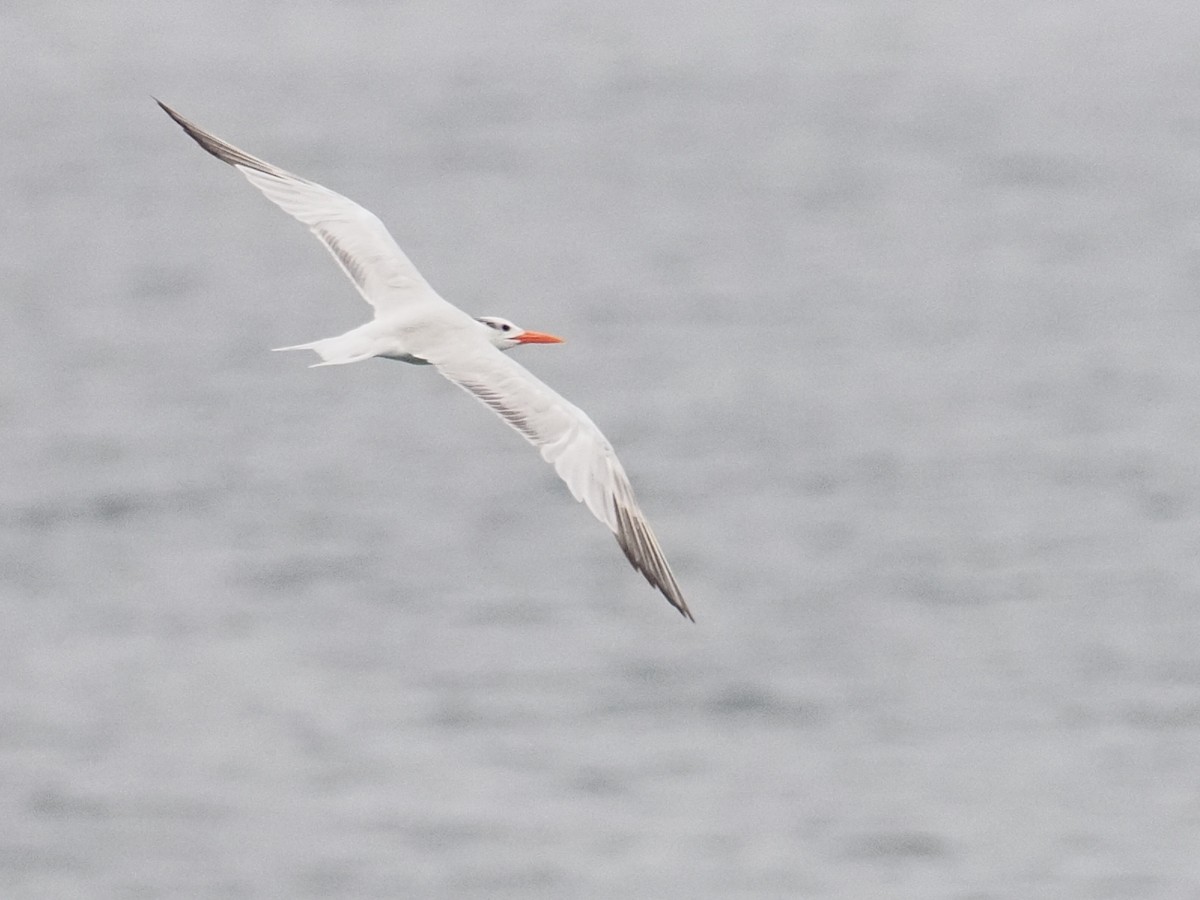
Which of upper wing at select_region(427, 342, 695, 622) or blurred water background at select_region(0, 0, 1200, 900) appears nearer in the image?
upper wing at select_region(427, 342, 695, 622)

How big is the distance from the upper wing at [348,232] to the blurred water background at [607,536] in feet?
15.5

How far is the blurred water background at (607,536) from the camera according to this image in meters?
16.3

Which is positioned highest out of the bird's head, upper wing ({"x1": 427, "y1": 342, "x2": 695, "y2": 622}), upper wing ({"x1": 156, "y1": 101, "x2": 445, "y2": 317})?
upper wing ({"x1": 156, "y1": 101, "x2": 445, "y2": 317})

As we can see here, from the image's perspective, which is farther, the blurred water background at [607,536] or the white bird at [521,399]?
the blurred water background at [607,536]

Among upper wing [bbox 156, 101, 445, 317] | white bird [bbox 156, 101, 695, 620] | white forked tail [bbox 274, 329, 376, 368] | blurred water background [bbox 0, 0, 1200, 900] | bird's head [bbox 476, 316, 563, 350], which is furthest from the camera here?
blurred water background [bbox 0, 0, 1200, 900]

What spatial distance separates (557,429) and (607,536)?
1060 cm

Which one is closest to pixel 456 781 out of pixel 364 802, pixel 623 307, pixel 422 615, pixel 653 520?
pixel 364 802

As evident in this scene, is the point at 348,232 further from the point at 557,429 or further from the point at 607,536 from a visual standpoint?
the point at 607,536

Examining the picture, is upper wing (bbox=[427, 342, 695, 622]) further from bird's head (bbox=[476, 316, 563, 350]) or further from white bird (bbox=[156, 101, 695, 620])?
bird's head (bbox=[476, 316, 563, 350])

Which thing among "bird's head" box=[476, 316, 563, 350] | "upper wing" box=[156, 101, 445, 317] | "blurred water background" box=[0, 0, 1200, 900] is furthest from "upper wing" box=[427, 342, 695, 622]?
"blurred water background" box=[0, 0, 1200, 900]

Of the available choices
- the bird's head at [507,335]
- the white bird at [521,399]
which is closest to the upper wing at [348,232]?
the white bird at [521,399]

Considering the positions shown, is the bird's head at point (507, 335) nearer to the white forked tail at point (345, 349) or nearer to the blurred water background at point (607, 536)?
the white forked tail at point (345, 349)

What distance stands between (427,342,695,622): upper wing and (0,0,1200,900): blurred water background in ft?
15.2

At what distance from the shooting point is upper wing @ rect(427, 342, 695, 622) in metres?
11.3
